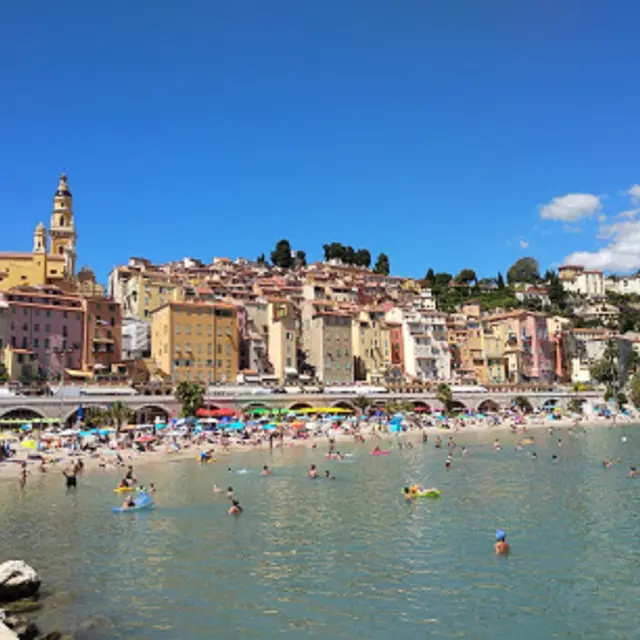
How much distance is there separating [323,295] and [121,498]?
8334 cm

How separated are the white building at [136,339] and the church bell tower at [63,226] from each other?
15323mm

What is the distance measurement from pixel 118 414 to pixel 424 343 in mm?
53900

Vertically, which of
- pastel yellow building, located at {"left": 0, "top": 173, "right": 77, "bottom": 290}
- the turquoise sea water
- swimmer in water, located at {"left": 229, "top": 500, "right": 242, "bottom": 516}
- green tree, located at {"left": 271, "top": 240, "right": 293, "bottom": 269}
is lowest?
the turquoise sea water

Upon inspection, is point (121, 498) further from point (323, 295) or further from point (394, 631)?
point (323, 295)

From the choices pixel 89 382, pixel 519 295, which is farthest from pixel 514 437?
pixel 519 295

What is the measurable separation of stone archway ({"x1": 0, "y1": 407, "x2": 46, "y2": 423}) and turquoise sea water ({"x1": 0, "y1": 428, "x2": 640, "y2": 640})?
23.3 m

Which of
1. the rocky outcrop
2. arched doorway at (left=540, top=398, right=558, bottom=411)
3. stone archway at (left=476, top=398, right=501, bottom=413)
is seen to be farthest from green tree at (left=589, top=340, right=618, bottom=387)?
the rocky outcrop

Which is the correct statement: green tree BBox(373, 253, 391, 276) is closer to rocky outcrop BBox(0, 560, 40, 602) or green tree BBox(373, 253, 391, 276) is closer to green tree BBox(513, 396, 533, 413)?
green tree BBox(513, 396, 533, 413)

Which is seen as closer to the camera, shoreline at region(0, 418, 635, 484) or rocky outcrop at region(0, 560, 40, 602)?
rocky outcrop at region(0, 560, 40, 602)

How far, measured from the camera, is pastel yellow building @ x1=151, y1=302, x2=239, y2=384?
80688 millimetres

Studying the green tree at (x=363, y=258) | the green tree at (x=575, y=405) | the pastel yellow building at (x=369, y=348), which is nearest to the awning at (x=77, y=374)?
the pastel yellow building at (x=369, y=348)

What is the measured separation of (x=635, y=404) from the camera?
344 ft

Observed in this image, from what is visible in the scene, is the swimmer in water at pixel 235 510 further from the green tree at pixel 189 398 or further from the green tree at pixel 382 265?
the green tree at pixel 382 265

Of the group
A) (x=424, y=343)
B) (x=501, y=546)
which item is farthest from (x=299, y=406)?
(x=501, y=546)
